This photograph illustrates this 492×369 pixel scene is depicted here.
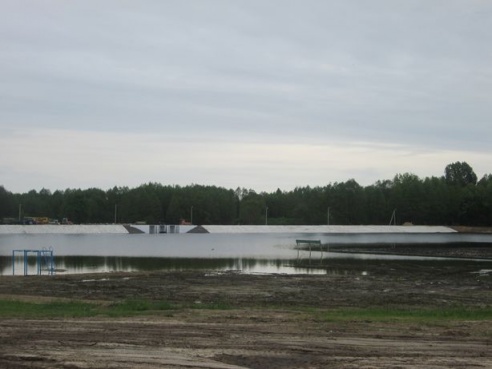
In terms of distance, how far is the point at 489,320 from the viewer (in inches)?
644

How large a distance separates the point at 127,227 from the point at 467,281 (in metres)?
106

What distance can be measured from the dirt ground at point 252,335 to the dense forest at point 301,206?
445 feet

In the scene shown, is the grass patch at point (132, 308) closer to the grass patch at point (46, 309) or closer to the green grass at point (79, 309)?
the green grass at point (79, 309)

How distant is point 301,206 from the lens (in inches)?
7047

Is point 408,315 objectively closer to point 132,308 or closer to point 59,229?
point 132,308

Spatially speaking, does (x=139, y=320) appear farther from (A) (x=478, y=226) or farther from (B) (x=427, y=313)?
(A) (x=478, y=226)

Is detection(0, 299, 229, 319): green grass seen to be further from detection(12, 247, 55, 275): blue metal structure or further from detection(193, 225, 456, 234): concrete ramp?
detection(193, 225, 456, 234): concrete ramp

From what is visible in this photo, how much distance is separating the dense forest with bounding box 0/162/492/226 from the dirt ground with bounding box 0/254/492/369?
135593 mm

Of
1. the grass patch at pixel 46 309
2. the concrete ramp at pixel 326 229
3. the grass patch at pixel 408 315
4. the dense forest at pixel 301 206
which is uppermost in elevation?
the dense forest at pixel 301 206

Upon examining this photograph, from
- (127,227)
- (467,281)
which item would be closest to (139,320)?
(467,281)

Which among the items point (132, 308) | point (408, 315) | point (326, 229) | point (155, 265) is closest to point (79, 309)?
point (132, 308)

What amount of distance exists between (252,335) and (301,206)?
167 metres

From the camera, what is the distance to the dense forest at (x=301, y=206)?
16062 centimetres

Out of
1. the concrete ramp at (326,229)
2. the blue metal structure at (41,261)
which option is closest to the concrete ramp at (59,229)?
the concrete ramp at (326,229)
